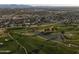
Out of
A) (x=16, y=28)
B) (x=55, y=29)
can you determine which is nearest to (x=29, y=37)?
(x=16, y=28)
